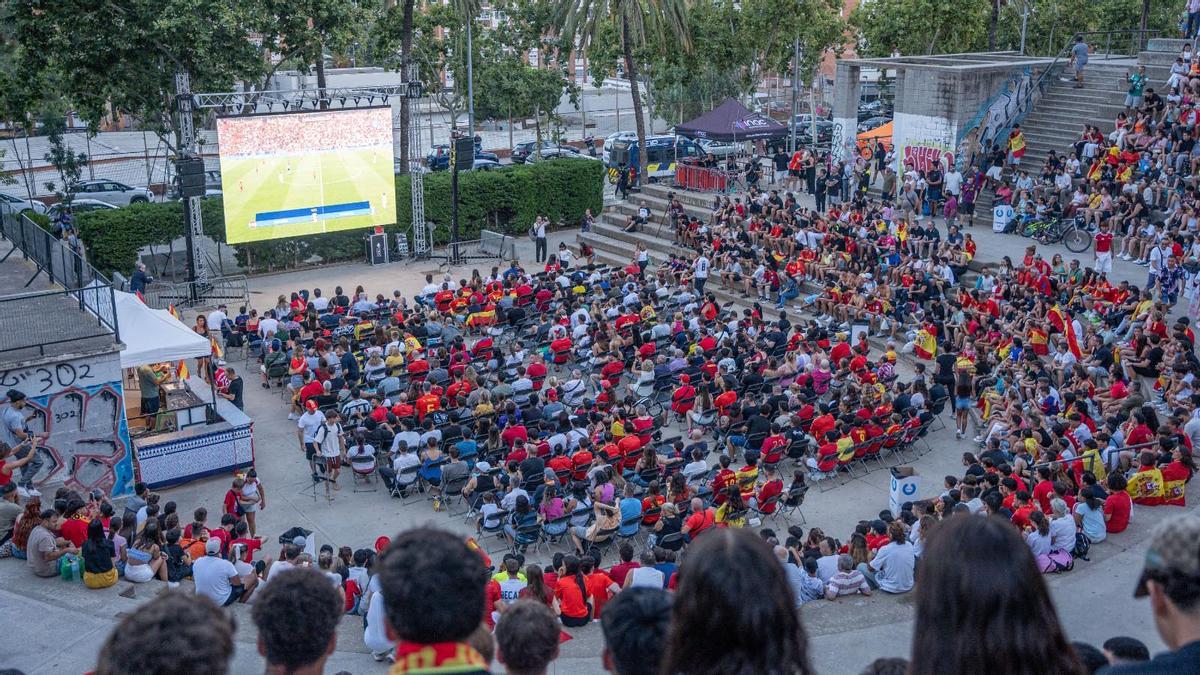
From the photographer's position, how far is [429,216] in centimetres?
3238

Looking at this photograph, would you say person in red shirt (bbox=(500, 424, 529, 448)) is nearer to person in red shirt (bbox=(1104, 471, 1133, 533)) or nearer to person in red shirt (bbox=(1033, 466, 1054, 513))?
person in red shirt (bbox=(1033, 466, 1054, 513))

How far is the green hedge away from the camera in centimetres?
2803

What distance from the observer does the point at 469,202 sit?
32969 mm

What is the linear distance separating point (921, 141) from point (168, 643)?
29900mm

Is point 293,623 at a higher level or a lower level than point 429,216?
higher

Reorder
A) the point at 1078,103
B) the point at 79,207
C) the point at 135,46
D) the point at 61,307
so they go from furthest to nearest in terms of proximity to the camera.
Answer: the point at 79,207, the point at 1078,103, the point at 135,46, the point at 61,307

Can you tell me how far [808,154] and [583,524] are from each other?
70.6 ft

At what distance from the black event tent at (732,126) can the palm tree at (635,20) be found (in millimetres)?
3270

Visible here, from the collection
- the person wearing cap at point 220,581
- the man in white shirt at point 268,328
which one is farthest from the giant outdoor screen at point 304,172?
the person wearing cap at point 220,581

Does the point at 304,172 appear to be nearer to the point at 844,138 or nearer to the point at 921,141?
the point at 844,138

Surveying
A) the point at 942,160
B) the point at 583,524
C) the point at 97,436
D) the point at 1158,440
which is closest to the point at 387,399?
the point at 97,436

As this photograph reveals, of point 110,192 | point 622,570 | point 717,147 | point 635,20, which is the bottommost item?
point 622,570

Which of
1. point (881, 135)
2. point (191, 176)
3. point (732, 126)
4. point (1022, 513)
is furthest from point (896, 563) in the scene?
point (881, 135)

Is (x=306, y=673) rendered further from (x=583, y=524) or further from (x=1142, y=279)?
(x=1142, y=279)
